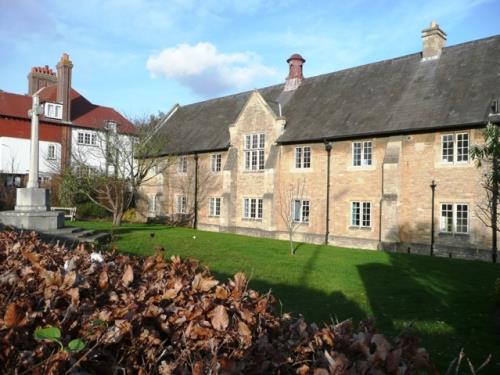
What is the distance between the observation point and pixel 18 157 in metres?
42.4

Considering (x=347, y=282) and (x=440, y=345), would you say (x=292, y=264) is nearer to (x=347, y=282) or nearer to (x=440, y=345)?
(x=347, y=282)

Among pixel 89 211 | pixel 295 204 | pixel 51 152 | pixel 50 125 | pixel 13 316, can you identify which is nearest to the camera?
pixel 13 316

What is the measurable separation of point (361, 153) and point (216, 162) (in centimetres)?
1251

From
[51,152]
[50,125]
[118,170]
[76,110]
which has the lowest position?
[118,170]

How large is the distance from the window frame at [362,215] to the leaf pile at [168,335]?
854 inches

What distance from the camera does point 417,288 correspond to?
41.3 ft

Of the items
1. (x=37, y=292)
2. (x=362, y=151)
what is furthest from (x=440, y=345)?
(x=362, y=151)

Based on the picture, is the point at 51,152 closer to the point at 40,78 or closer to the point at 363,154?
the point at 40,78

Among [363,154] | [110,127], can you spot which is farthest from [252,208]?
[110,127]

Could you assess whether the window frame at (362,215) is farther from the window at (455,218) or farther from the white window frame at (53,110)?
the white window frame at (53,110)

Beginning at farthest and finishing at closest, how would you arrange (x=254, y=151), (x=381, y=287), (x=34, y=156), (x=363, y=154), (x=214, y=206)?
(x=214, y=206), (x=254, y=151), (x=363, y=154), (x=34, y=156), (x=381, y=287)

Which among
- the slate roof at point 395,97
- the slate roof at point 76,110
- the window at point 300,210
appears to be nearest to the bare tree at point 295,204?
the window at point 300,210

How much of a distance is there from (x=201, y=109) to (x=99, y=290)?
37.6 meters

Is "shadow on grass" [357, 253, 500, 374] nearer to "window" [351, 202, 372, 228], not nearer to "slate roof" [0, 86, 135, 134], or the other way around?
"window" [351, 202, 372, 228]
